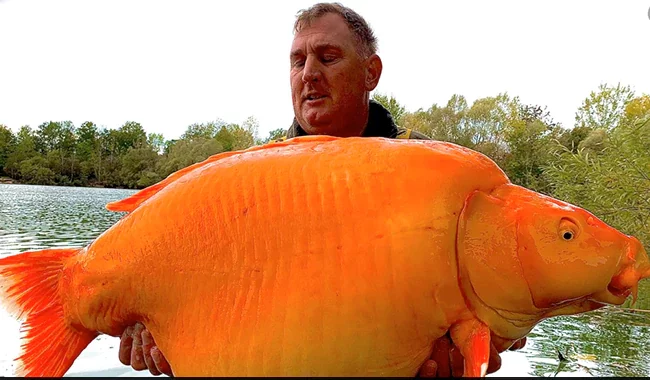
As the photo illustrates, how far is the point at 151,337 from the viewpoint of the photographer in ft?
5.77

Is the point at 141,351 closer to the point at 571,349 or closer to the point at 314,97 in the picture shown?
the point at 314,97

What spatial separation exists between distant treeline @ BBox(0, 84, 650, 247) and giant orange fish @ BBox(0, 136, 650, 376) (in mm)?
7472

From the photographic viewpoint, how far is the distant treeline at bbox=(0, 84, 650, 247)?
8.38m

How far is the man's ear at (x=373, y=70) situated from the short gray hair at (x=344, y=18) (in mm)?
54

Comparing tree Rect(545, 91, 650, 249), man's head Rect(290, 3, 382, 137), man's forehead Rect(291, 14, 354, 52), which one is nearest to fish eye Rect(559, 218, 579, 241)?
man's head Rect(290, 3, 382, 137)

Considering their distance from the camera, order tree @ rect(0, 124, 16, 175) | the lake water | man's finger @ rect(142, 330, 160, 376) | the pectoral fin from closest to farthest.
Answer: the pectoral fin < man's finger @ rect(142, 330, 160, 376) < the lake water < tree @ rect(0, 124, 16, 175)

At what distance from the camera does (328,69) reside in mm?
2885

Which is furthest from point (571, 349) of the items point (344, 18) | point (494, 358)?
point (494, 358)

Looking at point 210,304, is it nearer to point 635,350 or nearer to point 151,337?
point 151,337

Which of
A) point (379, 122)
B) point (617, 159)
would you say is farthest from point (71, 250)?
point (617, 159)

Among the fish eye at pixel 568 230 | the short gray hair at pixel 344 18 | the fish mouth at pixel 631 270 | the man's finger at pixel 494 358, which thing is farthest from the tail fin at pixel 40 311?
the short gray hair at pixel 344 18

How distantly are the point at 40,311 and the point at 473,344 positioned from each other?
1318mm

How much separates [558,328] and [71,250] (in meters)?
6.60

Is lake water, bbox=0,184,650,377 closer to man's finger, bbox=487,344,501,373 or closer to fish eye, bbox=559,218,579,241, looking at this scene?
man's finger, bbox=487,344,501,373
